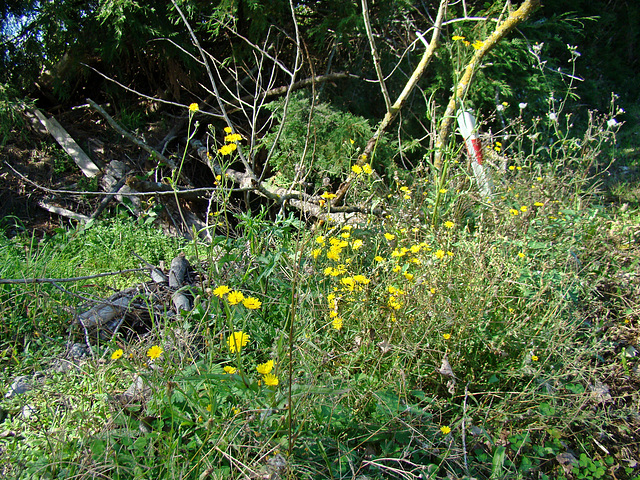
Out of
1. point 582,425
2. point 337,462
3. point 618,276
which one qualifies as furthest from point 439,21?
point 337,462

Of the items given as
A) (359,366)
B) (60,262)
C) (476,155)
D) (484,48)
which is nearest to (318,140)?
(476,155)

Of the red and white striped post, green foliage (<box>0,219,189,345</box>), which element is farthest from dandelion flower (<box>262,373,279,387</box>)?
the red and white striped post

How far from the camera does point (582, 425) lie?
2.02 metres

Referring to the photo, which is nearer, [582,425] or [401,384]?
[401,384]

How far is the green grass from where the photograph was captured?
1418 millimetres

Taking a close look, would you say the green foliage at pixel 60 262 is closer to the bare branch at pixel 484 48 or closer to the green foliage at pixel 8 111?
the green foliage at pixel 8 111

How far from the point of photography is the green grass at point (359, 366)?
4.65 ft

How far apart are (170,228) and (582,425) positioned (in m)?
3.18

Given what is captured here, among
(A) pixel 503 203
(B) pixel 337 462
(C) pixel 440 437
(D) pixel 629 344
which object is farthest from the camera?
(A) pixel 503 203

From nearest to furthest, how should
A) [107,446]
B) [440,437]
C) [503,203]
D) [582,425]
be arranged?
[107,446]
[440,437]
[582,425]
[503,203]

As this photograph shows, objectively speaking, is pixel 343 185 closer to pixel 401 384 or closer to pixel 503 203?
pixel 503 203

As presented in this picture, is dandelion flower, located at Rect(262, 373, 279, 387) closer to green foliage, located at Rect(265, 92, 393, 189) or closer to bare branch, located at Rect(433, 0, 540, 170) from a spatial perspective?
bare branch, located at Rect(433, 0, 540, 170)

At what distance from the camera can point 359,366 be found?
6.27 feet

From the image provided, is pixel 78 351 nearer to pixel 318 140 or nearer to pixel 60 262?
pixel 60 262
